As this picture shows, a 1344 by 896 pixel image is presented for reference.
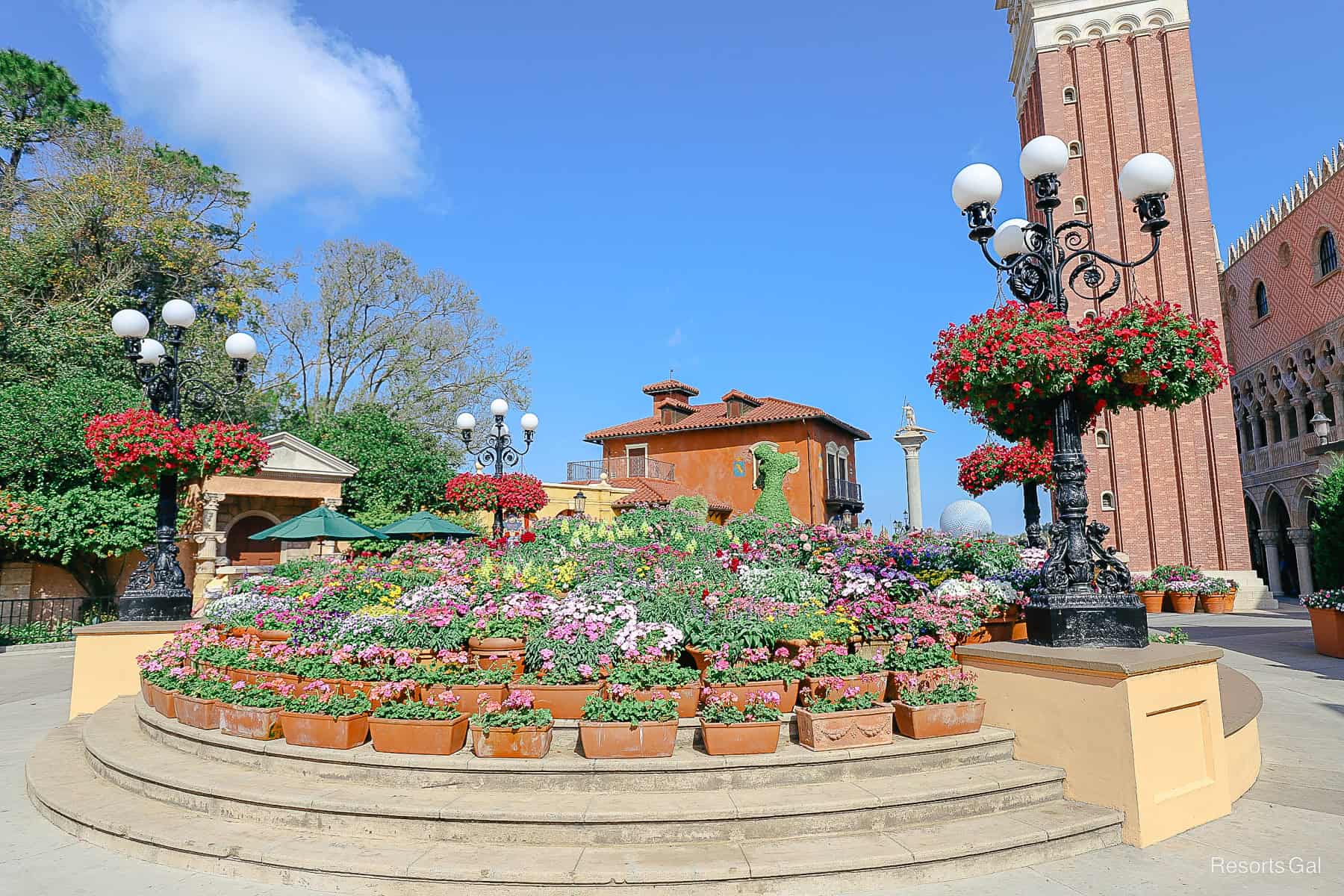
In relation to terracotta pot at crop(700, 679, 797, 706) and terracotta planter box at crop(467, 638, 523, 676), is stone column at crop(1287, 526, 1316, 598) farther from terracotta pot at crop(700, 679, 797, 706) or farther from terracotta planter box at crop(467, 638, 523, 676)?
terracotta planter box at crop(467, 638, 523, 676)

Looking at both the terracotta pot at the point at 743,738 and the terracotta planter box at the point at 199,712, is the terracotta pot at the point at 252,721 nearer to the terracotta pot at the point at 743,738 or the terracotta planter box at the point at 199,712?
the terracotta planter box at the point at 199,712

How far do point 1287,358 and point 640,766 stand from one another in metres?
33.4

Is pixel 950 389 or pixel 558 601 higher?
pixel 950 389

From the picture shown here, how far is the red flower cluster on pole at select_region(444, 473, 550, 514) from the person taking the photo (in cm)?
1348

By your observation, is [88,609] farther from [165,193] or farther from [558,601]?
[558,601]

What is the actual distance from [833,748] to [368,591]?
5.67m

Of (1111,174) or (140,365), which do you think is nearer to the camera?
(140,365)

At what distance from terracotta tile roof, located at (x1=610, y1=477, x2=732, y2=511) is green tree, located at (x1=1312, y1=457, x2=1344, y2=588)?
19.6 meters

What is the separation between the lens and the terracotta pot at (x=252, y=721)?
17.9 feet

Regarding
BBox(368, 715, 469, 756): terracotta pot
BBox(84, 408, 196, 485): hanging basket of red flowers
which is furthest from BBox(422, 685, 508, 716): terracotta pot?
BBox(84, 408, 196, 485): hanging basket of red flowers

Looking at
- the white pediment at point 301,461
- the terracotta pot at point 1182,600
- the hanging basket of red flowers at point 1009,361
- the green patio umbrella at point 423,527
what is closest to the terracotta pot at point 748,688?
the hanging basket of red flowers at point 1009,361

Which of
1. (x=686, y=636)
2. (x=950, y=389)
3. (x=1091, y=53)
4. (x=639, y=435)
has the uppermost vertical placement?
(x=1091, y=53)

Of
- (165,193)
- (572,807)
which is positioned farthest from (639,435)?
(572,807)

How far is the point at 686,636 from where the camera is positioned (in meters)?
6.00
